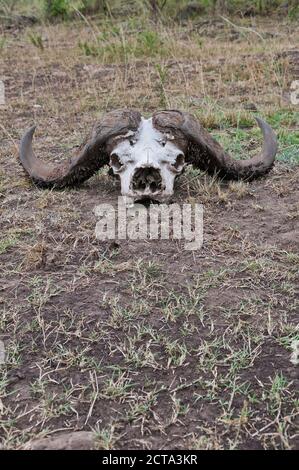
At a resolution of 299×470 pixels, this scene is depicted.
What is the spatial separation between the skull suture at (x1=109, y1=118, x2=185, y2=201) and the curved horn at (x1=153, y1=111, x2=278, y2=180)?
0.28ft

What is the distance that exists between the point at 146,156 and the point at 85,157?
0.44 meters

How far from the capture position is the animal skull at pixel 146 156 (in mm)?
3562

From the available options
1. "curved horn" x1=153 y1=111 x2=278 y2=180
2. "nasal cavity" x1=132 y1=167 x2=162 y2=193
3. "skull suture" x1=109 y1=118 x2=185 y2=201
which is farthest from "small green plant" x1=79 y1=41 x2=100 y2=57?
"nasal cavity" x1=132 y1=167 x2=162 y2=193

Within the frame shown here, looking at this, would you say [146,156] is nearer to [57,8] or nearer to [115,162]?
[115,162]

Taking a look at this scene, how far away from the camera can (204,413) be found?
7.00 feet

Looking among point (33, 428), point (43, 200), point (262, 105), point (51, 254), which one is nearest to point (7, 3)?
point (262, 105)

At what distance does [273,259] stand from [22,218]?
145 cm

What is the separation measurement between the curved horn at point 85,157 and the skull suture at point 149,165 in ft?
0.30

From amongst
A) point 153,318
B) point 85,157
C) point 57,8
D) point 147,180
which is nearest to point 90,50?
point 57,8

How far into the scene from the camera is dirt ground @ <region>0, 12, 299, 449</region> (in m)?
2.10

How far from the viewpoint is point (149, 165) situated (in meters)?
3.49

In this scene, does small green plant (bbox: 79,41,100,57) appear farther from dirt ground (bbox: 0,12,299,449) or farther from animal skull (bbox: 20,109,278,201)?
animal skull (bbox: 20,109,278,201)
